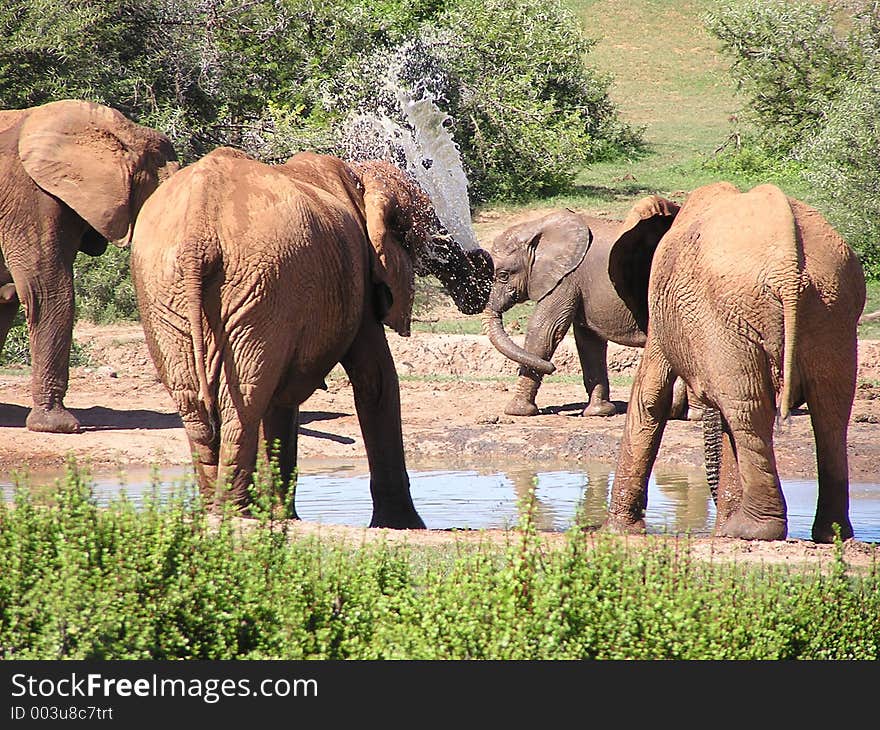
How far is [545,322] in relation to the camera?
46.2ft

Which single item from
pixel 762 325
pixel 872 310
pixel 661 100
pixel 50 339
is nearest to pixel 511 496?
pixel 50 339

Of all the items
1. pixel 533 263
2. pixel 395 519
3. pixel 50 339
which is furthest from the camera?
pixel 533 263

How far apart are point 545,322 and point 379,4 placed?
1590 centimetres

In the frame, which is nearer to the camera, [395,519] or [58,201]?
[395,519]

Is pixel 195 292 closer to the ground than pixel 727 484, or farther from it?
farther from it

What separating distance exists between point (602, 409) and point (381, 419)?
549 cm

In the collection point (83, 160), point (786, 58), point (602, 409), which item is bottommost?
point (602, 409)

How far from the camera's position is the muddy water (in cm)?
958

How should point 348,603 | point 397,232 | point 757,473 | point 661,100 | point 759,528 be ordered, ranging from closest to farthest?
1. point 348,603
2. point 757,473
3. point 759,528
4. point 397,232
5. point 661,100

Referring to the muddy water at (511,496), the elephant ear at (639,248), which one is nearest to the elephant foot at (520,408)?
the muddy water at (511,496)

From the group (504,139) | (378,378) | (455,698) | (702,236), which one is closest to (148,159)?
(378,378)

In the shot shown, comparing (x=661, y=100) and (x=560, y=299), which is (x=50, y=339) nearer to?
(x=560, y=299)

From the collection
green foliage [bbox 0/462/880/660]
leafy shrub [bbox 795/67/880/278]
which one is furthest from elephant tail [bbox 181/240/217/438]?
leafy shrub [bbox 795/67/880/278]

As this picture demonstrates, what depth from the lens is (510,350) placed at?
1368 cm
